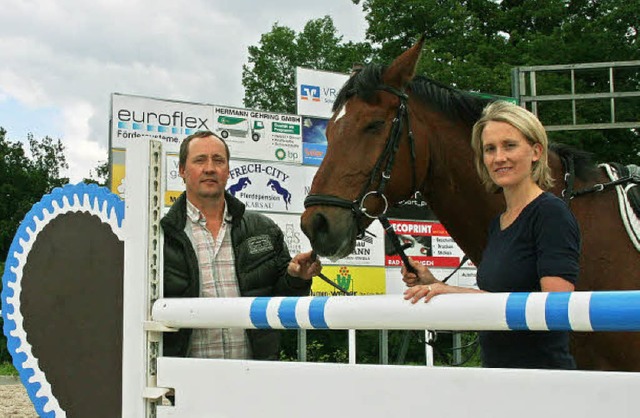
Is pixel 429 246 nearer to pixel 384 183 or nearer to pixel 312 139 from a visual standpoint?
pixel 312 139

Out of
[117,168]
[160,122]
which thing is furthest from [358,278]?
[117,168]

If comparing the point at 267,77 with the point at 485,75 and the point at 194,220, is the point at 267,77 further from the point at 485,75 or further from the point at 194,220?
the point at 194,220

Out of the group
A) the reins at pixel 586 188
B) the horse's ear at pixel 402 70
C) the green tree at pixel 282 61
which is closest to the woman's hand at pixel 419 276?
the reins at pixel 586 188

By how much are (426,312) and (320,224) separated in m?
1.57

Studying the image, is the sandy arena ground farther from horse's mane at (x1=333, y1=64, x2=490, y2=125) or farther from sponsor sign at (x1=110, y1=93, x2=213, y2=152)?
horse's mane at (x1=333, y1=64, x2=490, y2=125)

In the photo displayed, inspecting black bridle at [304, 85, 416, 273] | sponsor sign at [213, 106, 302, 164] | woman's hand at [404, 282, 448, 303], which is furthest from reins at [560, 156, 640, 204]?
sponsor sign at [213, 106, 302, 164]

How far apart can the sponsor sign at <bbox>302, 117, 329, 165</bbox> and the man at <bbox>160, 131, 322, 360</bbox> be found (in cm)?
980

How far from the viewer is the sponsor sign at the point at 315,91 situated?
42.0 ft

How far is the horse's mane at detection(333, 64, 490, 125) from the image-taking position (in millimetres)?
3484

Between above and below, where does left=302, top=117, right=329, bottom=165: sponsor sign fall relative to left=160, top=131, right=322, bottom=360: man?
above

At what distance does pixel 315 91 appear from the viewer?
1294 centimetres

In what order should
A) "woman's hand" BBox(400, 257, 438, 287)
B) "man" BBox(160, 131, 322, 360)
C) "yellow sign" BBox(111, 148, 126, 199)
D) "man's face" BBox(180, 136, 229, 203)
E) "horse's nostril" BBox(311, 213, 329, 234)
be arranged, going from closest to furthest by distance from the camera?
1. "woman's hand" BBox(400, 257, 438, 287)
2. "man" BBox(160, 131, 322, 360)
3. "man's face" BBox(180, 136, 229, 203)
4. "horse's nostril" BBox(311, 213, 329, 234)
5. "yellow sign" BBox(111, 148, 126, 199)

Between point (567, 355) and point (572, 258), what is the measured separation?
0.88 ft

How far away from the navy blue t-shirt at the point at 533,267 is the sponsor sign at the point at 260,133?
10.2m
